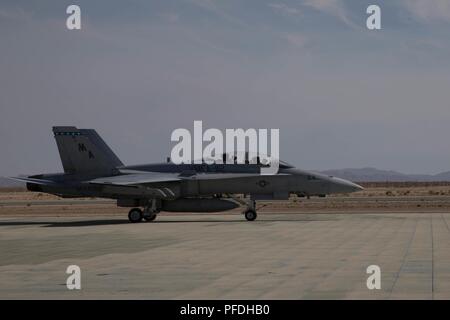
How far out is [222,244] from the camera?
19344 mm

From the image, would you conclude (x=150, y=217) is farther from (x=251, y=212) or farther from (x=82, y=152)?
(x=251, y=212)

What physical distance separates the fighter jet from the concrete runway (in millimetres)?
5007

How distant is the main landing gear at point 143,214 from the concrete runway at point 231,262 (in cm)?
540

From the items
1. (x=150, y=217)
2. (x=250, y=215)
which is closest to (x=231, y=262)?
(x=250, y=215)

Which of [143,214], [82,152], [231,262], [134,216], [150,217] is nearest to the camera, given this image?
[231,262]

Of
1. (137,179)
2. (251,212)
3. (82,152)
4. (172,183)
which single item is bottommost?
(251,212)

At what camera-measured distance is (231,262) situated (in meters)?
15.0

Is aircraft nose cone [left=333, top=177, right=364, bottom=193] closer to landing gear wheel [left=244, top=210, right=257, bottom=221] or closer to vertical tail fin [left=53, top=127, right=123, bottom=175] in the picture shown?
landing gear wheel [left=244, top=210, right=257, bottom=221]

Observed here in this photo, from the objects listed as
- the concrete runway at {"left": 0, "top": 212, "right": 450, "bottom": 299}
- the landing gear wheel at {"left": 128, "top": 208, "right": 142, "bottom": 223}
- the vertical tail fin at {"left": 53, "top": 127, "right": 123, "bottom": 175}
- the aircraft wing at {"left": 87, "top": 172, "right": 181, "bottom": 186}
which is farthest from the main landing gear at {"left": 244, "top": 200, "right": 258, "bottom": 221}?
the vertical tail fin at {"left": 53, "top": 127, "right": 123, "bottom": 175}

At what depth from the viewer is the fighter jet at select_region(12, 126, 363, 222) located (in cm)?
3069

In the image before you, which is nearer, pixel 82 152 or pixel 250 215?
pixel 250 215

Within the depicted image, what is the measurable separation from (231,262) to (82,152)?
61.0 ft
